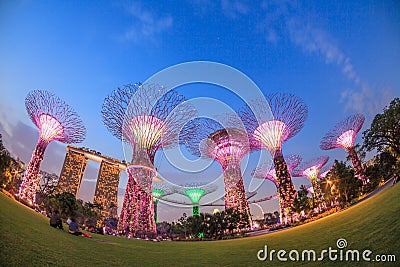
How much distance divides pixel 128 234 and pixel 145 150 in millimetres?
6494

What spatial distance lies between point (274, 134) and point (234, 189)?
36.1ft

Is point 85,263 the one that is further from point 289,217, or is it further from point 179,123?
point 289,217

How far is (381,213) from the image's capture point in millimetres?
6547

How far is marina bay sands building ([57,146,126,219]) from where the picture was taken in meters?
60.3

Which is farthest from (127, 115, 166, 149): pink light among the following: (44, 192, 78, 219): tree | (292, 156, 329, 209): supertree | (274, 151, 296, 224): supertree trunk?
(292, 156, 329, 209): supertree

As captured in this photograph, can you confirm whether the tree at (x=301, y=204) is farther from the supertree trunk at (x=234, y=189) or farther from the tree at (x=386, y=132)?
the supertree trunk at (x=234, y=189)

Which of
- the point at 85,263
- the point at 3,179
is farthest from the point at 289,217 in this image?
the point at 3,179

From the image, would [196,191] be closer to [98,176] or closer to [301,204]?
[301,204]

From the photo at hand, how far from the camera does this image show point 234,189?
100 feet

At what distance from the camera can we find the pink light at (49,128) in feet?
67.2

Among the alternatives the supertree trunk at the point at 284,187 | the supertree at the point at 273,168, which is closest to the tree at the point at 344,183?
the supertree trunk at the point at 284,187

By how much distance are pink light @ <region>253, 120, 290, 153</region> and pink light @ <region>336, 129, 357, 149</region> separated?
10094 mm

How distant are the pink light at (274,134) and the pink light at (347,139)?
10094 millimetres

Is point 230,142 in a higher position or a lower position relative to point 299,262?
higher
